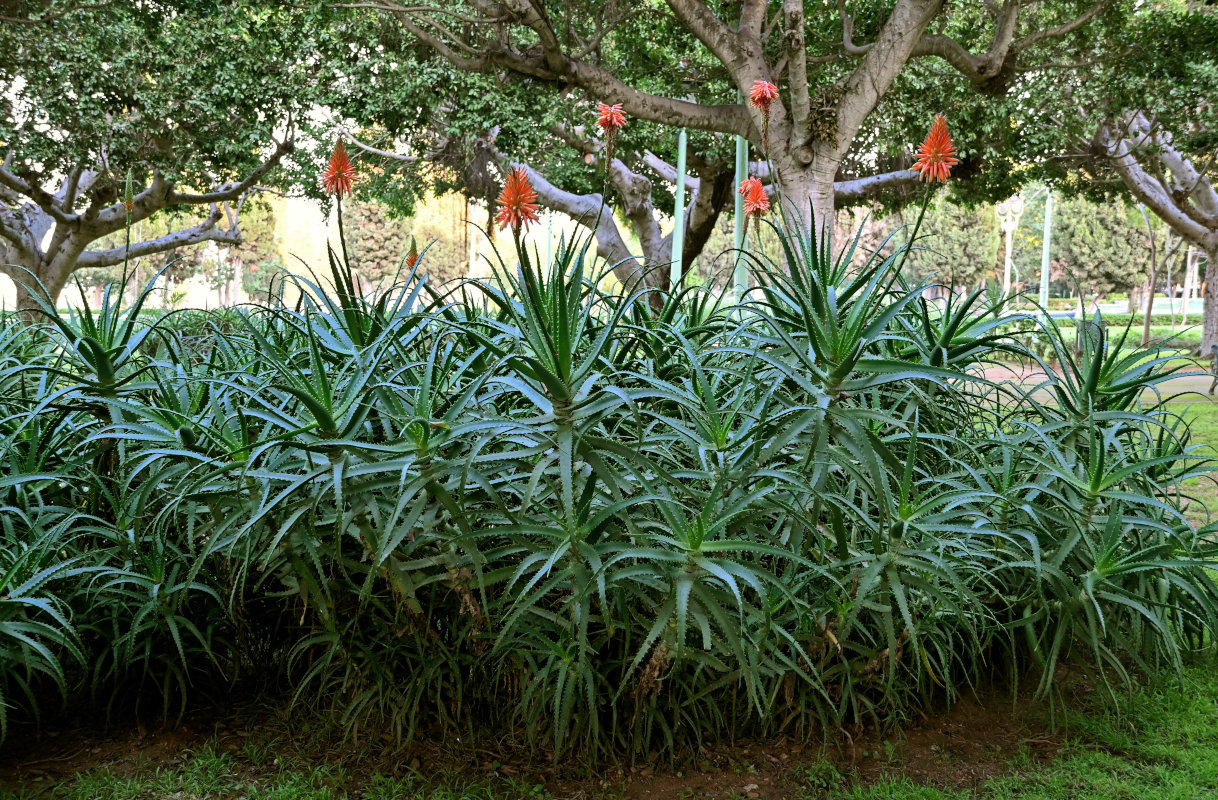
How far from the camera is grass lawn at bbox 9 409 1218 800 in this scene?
6.37 feet

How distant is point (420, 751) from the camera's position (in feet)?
6.69

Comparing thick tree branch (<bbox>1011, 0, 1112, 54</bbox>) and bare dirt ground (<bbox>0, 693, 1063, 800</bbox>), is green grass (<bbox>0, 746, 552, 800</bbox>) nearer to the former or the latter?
bare dirt ground (<bbox>0, 693, 1063, 800</bbox>)

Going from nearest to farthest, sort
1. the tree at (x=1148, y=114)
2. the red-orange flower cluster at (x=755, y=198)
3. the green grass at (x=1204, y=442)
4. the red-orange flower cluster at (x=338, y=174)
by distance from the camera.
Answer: the red-orange flower cluster at (x=338, y=174)
the red-orange flower cluster at (x=755, y=198)
the green grass at (x=1204, y=442)
the tree at (x=1148, y=114)

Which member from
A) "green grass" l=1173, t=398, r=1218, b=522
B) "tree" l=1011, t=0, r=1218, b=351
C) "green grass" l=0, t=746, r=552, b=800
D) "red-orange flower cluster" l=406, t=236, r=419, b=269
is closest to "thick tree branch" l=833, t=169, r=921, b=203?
"tree" l=1011, t=0, r=1218, b=351

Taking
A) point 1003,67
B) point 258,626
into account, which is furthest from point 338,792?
point 1003,67

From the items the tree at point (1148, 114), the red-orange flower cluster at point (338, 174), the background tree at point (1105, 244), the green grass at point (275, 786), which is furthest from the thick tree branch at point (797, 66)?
the background tree at point (1105, 244)

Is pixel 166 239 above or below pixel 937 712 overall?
above

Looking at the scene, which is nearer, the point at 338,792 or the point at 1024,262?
the point at 338,792

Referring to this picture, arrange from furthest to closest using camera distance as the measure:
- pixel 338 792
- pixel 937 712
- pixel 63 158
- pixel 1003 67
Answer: pixel 63 158, pixel 1003 67, pixel 937 712, pixel 338 792

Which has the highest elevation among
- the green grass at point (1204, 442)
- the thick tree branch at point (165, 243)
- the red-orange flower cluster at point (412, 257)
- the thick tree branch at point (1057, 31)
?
the thick tree branch at point (1057, 31)

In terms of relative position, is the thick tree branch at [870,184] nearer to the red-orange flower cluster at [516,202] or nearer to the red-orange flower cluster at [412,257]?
the red-orange flower cluster at [412,257]

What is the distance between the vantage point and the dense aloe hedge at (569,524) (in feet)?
5.71

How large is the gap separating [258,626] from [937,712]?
1789 millimetres

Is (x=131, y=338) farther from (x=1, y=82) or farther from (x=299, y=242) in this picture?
(x=299, y=242)
